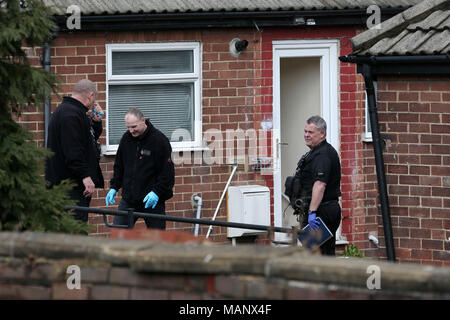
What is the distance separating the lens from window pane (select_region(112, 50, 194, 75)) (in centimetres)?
1147

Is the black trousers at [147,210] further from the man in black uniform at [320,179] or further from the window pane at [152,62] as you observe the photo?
the window pane at [152,62]

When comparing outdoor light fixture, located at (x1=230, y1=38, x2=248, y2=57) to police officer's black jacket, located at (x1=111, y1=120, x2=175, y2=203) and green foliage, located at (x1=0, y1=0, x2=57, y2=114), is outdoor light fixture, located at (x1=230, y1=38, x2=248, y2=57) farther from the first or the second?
green foliage, located at (x1=0, y1=0, x2=57, y2=114)

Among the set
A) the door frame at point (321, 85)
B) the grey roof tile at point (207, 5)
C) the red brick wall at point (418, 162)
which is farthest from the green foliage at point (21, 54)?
the door frame at point (321, 85)

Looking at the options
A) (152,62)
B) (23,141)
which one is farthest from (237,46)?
(23,141)

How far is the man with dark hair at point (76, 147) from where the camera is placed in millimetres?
8914

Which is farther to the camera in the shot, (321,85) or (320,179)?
(321,85)

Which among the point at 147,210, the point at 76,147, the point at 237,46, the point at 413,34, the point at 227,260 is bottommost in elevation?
the point at 227,260

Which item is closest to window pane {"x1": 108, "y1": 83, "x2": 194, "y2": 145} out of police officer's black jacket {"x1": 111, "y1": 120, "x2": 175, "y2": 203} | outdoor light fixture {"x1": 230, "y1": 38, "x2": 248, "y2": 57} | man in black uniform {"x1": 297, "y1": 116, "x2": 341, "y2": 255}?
outdoor light fixture {"x1": 230, "y1": 38, "x2": 248, "y2": 57}

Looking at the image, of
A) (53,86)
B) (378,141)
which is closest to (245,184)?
(378,141)

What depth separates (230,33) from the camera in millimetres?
11727

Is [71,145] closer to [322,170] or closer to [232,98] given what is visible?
[322,170]

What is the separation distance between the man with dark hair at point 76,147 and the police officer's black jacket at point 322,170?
1.92 meters

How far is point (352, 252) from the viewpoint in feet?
39.7

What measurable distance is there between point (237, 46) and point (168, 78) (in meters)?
0.89
